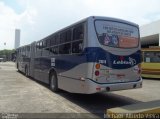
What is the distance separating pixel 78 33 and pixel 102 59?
148 cm

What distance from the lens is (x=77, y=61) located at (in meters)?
10.0

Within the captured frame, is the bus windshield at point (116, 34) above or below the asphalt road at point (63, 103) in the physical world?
above

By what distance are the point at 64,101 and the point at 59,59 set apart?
7.28 ft

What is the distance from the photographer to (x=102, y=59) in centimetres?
941

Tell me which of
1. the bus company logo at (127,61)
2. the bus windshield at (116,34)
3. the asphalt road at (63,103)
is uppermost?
the bus windshield at (116,34)

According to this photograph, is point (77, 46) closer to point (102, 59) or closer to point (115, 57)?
point (102, 59)

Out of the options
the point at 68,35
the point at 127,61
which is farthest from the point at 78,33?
the point at 127,61

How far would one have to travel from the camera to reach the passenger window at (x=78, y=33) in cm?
985

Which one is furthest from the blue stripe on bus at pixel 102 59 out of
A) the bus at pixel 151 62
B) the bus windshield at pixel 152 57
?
the bus windshield at pixel 152 57

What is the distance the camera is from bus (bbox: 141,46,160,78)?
2137 centimetres

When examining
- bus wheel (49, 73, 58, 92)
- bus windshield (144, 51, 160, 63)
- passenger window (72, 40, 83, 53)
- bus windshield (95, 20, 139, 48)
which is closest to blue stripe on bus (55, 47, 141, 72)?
passenger window (72, 40, 83, 53)

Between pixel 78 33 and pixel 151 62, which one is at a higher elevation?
pixel 78 33

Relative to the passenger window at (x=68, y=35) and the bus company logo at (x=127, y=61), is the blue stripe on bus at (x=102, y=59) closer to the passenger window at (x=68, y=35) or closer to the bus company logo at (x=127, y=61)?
the bus company logo at (x=127, y=61)

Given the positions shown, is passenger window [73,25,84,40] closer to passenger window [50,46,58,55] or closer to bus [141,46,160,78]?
passenger window [50,46,58,55]
